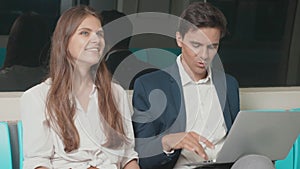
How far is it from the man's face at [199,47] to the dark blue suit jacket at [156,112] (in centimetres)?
9

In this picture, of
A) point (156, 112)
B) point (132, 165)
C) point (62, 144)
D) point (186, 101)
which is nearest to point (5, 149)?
point (62, 144)

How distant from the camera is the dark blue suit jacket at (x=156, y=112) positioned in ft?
5.78

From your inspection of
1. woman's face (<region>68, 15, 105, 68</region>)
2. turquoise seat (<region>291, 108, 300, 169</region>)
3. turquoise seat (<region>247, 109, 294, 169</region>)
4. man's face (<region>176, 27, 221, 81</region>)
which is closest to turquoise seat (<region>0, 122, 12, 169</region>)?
woman's face (<region>68, 15, 105, 68</region>)

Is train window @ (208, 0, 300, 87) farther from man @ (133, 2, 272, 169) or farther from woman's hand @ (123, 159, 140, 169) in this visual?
woman's hand @ (123, 159, 140, 169)

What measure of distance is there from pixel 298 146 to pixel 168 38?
79cm

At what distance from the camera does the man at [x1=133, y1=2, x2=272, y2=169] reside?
175 cm

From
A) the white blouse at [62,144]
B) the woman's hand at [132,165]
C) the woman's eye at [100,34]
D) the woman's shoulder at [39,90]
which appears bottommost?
the woman's hand at [132,165]

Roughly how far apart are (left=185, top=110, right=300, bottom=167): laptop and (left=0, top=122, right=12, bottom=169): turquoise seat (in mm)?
729

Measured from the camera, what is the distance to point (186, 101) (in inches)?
71.8

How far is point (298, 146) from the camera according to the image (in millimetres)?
2078

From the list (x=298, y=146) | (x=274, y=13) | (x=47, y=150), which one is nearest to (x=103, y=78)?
(x=47, y=150)

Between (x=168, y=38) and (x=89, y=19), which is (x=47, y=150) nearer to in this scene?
(x=89, y=19)

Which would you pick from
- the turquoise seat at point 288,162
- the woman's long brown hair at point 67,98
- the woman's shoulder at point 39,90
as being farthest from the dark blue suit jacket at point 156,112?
the turquoise seat at point 288,162

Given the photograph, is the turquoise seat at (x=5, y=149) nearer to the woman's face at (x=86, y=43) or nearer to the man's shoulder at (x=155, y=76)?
the woman's face at (x=86, y=43)
